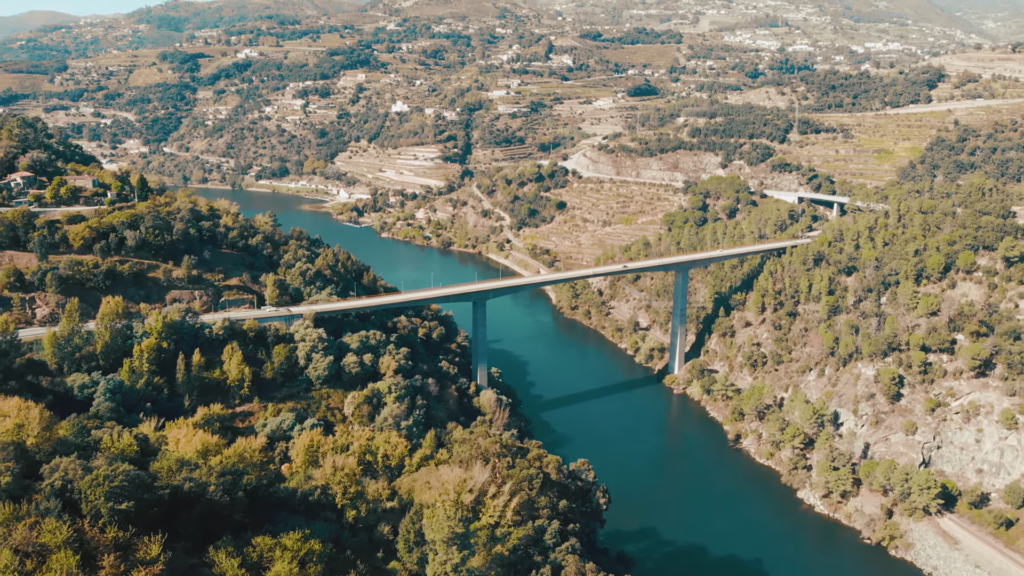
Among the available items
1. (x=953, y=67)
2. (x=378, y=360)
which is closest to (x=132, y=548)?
(x=378, y=360)

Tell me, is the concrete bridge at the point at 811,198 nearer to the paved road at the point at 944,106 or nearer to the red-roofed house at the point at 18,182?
the paved road at the point at 944,106

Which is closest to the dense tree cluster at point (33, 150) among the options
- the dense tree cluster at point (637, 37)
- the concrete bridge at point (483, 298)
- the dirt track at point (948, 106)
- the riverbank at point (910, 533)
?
Answer: the concrete bridge at point (483, 298)

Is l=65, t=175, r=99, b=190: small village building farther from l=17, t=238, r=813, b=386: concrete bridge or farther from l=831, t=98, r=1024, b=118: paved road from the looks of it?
l=831, t=98, r=1024, b=118: paved road

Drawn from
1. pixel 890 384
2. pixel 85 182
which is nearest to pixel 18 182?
pixel 85 182

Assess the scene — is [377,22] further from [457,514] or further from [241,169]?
[457,514]

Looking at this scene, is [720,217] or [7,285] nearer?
[7,285]
